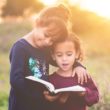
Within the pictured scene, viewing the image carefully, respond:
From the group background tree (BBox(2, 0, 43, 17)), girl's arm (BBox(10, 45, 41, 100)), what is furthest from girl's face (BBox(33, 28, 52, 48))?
background tree (BBox(2, 0, 43, 17))

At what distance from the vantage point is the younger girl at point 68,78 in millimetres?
6027

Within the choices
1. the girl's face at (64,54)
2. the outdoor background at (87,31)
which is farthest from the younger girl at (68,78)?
the outdoor background at (87,31)

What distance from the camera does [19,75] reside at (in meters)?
5.91

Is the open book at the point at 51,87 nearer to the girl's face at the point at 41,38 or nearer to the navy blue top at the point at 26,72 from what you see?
the navy blue top at the point at 26,72

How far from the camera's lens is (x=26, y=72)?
5.97m

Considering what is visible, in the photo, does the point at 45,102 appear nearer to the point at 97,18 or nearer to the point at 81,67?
the point at 81,67

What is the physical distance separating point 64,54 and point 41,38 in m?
0.31

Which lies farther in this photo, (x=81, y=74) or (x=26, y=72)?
(x=81, y=74)

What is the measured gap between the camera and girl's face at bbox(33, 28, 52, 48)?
19.6 ft

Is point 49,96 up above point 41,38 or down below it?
below

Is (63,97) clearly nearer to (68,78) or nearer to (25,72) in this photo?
(68,78)

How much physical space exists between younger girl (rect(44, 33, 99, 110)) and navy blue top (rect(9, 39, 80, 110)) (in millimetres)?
118

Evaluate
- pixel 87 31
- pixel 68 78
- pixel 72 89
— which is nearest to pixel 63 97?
pixel 72 89

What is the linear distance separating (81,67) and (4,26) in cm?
3052
